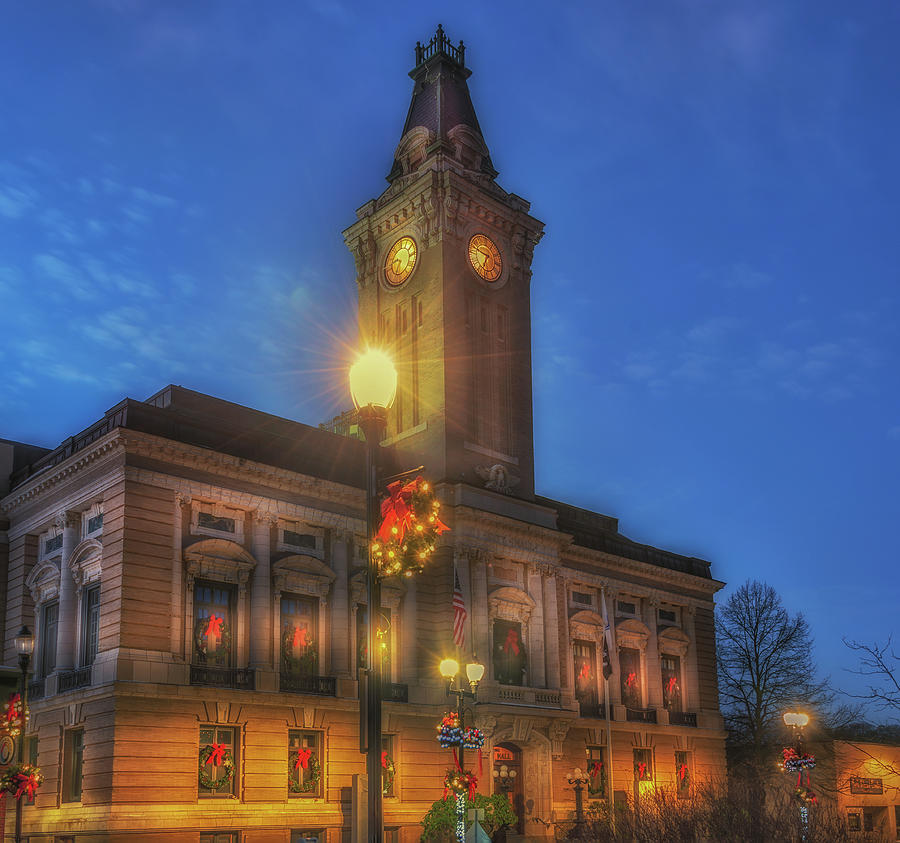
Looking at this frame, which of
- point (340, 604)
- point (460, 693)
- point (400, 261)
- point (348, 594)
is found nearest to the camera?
point (460, 693)

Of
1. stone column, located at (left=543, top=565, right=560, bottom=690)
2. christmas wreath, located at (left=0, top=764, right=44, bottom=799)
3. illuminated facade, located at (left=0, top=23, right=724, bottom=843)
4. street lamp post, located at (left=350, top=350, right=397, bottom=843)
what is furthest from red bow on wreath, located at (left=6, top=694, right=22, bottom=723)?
stone column, located at (left=543, top=565, right=560, bottom=690)

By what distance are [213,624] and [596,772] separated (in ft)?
80.2

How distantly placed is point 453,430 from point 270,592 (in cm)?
1363

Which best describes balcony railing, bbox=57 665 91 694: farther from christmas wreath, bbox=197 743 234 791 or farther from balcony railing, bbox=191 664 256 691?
christmas wreath, bbox=197 743 234 791

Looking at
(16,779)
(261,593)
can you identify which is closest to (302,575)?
(261,593)

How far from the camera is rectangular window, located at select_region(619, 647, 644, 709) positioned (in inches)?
2366

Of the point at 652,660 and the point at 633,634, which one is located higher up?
the point at 633,634

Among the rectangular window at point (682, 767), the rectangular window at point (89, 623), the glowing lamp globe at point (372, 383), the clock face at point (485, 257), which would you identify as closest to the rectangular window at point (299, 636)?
the rectangular window at point (89, 623)

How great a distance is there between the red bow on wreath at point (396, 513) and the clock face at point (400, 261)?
42829 millimetres

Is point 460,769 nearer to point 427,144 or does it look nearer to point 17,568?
point 17,568

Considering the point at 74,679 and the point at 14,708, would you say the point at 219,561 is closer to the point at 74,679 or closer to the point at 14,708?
the point at 74,679

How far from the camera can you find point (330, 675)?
4509cm

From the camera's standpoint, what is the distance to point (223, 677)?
41.0 metres

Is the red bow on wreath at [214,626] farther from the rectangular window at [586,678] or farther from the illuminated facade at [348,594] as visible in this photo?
the rectangular window at [586,678]
